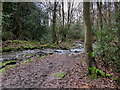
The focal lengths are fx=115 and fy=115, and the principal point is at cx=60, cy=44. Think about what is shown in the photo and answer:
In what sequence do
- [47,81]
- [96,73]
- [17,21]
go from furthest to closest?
[17,21] < [96,73] < [47,81]

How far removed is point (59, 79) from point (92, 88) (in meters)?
1.22

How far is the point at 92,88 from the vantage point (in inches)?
151

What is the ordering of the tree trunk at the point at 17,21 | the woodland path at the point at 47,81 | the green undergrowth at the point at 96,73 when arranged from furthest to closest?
the tree trunk at the point at 17,21 < the green undergrowth at the point at 96,73 < the woodland path at the point at 47,81

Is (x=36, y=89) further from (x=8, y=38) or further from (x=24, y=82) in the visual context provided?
(x=8, y=38)

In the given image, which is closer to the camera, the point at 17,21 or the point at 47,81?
the point at 47,81

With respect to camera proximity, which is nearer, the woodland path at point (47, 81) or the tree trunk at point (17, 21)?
the woodland path at point (47, 81)

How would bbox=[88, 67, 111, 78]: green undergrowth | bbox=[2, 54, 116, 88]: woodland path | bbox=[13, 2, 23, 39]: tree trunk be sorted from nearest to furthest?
bbox=[2, 54, 116, 88]: woodland path
bbox=[88, 67, 111, 78]: green undergrowth
bbox=[13, 2, 23, 39]: tree trunk

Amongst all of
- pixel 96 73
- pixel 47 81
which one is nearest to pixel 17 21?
pixel 47 81

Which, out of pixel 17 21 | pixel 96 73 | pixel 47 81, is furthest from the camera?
pixel 17 21

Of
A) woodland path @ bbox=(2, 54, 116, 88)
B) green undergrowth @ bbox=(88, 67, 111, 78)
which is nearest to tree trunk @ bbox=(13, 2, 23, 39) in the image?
woodland path @ bbox=(2, 54, 116, 88)

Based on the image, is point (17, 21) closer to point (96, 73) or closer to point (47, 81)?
point (47, 81)

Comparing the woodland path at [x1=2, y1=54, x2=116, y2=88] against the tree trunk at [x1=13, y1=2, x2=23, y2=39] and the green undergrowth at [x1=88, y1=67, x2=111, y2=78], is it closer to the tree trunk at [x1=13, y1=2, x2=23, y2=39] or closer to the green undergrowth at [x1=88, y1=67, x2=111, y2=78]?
the green undergrowth at [x1=88, y1=67, x2=111, y2=78]

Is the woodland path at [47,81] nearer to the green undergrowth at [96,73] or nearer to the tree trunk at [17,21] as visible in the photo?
the green undergrowth at [96,73]

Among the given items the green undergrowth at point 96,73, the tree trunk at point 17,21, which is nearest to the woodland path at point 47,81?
the green undergrowth at point 96,73
